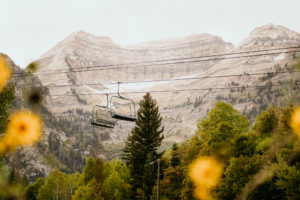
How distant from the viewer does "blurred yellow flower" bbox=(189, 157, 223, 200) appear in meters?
31.3

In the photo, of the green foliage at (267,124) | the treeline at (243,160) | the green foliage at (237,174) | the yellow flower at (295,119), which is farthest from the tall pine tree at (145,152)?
the yellow flower at (295,119)

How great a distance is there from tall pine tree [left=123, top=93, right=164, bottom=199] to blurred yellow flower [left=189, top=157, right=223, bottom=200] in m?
9.12

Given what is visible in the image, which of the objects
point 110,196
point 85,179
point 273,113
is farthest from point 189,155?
point 85,179

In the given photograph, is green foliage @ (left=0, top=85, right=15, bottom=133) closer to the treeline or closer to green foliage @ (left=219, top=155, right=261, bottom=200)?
the treeline

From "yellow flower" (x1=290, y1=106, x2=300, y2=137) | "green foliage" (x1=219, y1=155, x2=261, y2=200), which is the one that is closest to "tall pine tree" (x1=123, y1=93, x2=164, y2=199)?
"green foliage" (x1=219, y1=155, x2=261, y2=200)

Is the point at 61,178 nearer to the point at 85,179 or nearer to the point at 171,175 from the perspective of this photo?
the point at 85,179

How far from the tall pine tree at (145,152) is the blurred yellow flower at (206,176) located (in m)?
9.12

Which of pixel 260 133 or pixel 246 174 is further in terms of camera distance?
pixel 260 133

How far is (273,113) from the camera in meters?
39.3

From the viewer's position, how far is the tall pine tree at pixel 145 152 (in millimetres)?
42812

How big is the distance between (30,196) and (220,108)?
222ft

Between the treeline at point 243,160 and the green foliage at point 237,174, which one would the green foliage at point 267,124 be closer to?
the treeline at point 243,160

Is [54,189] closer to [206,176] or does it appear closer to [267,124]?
[206,176]

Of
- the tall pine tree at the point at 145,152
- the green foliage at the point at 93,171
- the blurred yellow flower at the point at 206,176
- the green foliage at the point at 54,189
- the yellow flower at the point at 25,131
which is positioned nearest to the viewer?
the yellow flower at the point at 25,131
